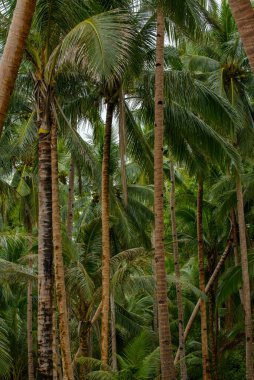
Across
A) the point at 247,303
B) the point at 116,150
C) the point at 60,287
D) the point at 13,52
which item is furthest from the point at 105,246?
the point at 116,150

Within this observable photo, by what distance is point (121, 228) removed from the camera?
683 inches

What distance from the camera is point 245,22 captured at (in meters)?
5.07

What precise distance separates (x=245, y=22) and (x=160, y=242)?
19.6ft

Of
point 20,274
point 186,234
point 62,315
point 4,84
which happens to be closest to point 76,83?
point 20,274

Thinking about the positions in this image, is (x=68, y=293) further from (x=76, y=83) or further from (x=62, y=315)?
(x=76, y=83)

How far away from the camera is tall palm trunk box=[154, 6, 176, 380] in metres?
10.3

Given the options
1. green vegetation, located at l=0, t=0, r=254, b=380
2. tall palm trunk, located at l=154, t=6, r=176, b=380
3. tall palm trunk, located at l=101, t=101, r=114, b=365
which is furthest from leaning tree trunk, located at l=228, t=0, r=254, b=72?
tall palm trunk, located at l=101, t=101, r=114, b=365

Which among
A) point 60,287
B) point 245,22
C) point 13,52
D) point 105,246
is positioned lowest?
point 60,287

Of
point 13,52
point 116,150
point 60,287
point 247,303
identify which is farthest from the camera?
point 116,150

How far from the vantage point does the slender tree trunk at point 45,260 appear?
33.2ft

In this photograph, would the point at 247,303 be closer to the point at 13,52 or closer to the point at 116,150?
the point at 116,150

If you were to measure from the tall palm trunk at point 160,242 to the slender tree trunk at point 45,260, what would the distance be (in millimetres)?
1777

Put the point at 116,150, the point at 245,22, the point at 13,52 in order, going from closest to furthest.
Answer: the point at 13,52
the point at 245,22
the point at 116,150

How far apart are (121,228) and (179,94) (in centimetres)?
550
